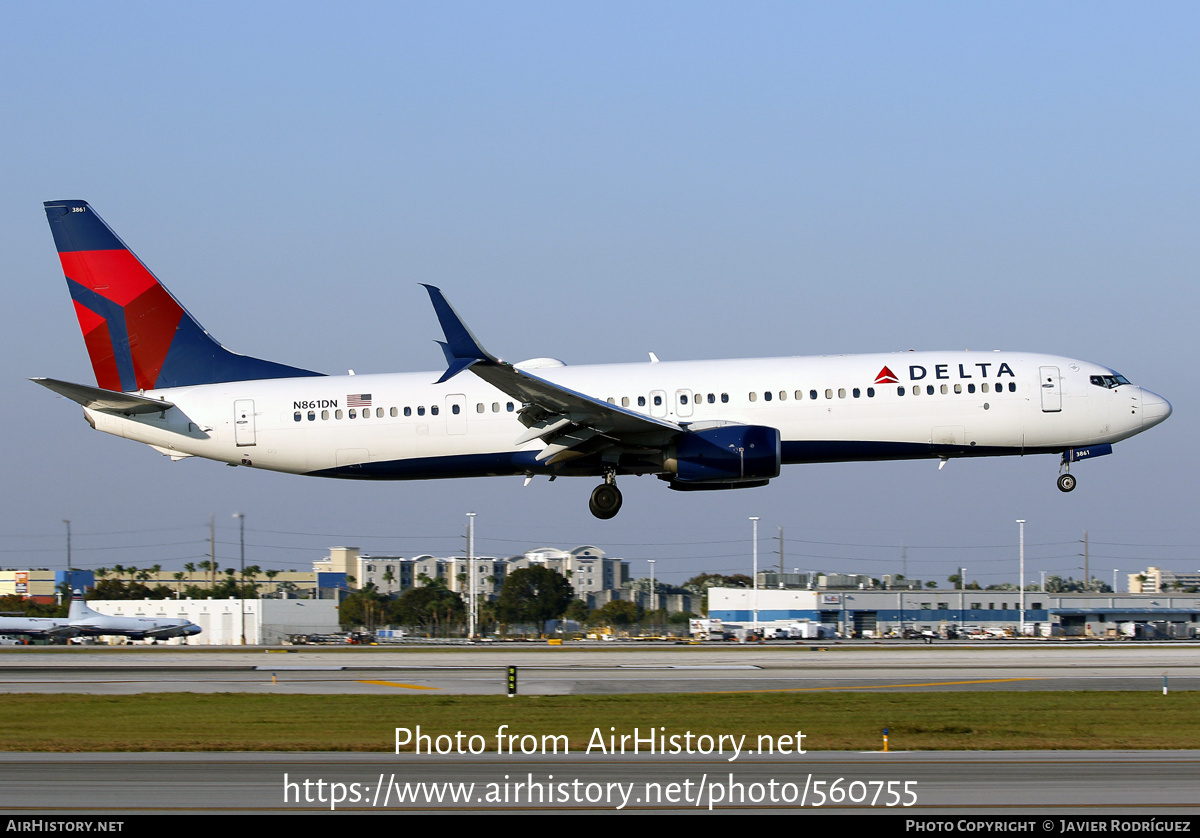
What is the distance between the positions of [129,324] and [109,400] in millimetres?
3363

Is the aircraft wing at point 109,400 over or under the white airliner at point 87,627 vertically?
over

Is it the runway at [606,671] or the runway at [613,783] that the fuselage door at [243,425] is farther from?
the runway at [613,783]

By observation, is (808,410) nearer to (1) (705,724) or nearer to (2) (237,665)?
(1) (705,724)

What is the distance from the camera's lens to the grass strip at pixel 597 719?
22.7 metres

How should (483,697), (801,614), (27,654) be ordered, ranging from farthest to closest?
(801,614), (27,654), (483,697)

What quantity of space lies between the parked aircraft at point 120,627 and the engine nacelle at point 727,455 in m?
57.3

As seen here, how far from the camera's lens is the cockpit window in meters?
36.5

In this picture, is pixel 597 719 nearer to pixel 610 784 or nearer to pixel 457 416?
pixel 610 784

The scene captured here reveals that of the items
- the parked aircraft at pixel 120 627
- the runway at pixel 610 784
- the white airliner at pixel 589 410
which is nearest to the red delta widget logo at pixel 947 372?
the white airliner at pixel 589 410

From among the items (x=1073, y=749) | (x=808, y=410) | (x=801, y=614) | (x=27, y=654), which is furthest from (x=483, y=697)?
(x=801, y=614)

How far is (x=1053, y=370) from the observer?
119 feet

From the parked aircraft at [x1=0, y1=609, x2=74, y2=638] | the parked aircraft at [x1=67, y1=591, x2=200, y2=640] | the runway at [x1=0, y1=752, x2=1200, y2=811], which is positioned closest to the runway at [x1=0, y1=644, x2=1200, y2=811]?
the runway at [x1=0, y1=752, x2=1200, y2=811]

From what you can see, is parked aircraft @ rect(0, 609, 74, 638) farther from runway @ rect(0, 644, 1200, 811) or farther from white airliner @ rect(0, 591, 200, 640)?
runway @ rect(0, 644, 1200, 811)

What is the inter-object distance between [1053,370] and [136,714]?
2655 cm
